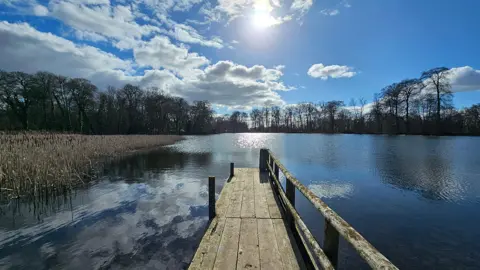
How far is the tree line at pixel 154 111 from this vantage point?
3300 centimetres

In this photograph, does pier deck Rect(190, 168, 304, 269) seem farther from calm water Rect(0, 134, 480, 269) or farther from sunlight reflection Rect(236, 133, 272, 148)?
sunlight reflection Rect(236, 133, 272, 148)

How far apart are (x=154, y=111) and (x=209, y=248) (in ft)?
177

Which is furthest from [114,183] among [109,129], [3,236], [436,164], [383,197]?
[109,129]

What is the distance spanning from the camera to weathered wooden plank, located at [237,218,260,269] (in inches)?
110

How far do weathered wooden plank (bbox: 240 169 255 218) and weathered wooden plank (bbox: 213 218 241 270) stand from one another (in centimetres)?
42

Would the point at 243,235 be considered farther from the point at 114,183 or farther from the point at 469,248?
the point at 114,183

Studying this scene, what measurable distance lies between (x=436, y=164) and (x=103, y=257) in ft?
56.6

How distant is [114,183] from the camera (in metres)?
9.51

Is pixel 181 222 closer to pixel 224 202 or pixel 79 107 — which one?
pixel 224 202

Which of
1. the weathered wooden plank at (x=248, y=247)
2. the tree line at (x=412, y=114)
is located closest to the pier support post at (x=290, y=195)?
the weathered wooden plank at (x=248, y=247)

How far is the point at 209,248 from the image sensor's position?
3.19m

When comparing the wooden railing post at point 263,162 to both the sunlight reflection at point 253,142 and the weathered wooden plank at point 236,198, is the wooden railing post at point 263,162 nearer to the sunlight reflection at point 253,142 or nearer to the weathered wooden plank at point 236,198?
the weathered wooden plank at point 236,198

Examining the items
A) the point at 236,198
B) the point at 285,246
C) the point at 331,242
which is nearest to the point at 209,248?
the point at 285,246

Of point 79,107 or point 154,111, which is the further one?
point 154,111
